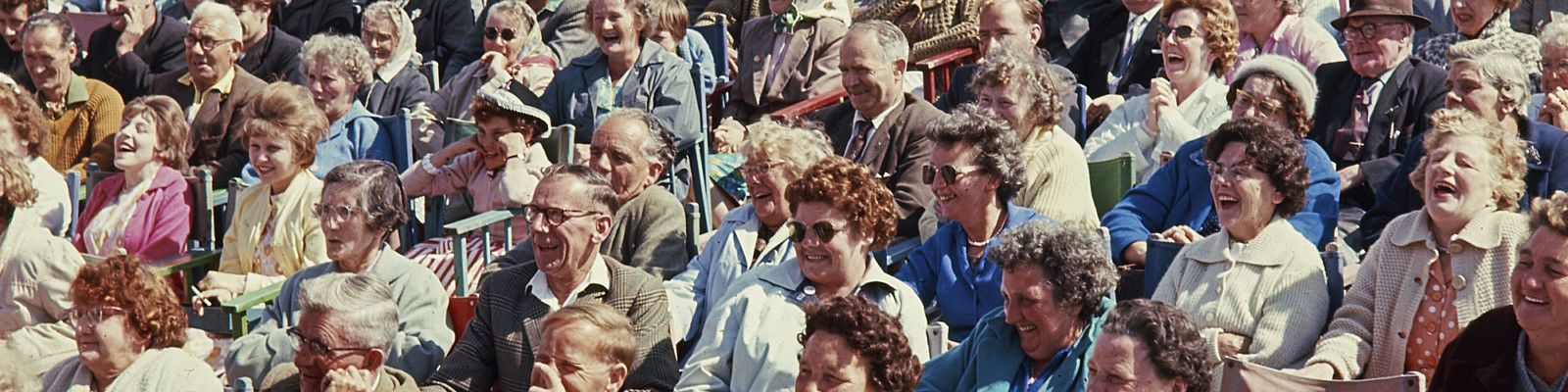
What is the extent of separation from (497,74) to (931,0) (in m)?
2.11

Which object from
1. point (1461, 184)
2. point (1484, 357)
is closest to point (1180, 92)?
point (1461, 184)

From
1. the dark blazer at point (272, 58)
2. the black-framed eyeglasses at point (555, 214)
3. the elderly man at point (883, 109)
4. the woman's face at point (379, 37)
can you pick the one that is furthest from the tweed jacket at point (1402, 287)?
the dark blazer at point (272, 58)

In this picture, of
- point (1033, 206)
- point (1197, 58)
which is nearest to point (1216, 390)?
point (1033, 206)

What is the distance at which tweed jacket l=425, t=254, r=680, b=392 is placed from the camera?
15.4ft

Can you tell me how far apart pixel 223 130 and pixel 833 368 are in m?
4.34

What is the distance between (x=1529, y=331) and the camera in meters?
3.82

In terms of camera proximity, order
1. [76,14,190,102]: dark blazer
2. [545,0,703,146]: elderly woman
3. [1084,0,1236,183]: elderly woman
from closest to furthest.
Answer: [1084,0,1236,183]: elderly woman < [545,0,703,146]: elderly woman < [76,14,190,102]: dark blazer

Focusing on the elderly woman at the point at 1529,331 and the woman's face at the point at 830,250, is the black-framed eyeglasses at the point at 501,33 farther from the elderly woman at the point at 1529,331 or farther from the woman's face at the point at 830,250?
the elderly woman at the point at 1529,331

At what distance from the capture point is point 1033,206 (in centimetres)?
545

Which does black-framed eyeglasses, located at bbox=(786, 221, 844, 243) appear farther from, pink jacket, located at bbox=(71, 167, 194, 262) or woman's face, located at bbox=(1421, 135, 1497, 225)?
pink jacket, located at bbox=(71, 167, 194, 262)

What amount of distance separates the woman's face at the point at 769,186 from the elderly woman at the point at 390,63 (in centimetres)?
314

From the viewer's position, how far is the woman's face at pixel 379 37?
862 centimetres

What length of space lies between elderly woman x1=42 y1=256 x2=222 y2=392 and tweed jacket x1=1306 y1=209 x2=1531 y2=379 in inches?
116

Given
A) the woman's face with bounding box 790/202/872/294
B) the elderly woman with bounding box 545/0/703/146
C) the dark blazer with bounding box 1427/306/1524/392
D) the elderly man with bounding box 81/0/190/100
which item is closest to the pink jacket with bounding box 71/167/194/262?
the elderly woman with bounding box 545/0/703/146
